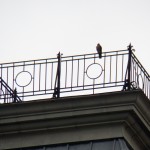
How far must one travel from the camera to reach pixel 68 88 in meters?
34.2

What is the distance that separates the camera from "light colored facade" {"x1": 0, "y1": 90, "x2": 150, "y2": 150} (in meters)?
33.2

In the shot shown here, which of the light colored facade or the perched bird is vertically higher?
the perched bird

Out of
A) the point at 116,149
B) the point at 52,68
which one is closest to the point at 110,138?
the point at 116,149

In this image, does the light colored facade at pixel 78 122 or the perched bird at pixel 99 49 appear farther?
the perched bird at pixel 99 49

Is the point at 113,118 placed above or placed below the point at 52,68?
below

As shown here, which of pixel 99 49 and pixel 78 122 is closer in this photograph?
pixel 78 122

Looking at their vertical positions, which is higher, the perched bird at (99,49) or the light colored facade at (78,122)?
the perched bird at (99,49)

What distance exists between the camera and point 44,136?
3356 cm

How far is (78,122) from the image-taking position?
33344 millimetres

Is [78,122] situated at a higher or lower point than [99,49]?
lower

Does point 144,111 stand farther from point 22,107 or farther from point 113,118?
point 22,107

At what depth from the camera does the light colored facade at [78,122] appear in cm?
3322

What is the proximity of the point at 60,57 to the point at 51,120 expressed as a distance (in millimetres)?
1856

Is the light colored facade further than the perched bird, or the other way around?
the perched bird
